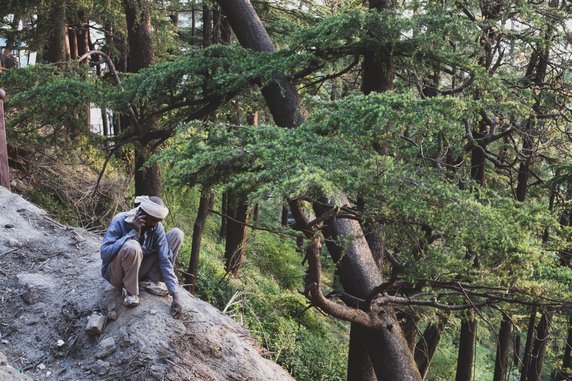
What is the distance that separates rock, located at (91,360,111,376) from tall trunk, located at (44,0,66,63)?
28.1 ft

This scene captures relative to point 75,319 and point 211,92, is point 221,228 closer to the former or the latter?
point 211,92

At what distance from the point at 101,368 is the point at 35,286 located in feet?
5.17

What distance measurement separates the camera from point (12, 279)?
586cm

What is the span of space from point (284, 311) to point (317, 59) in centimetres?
658

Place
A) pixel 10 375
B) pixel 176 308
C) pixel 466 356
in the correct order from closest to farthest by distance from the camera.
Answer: pixel 10 375
pixel 176 308
pixel 466 356

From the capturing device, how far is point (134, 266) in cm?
504

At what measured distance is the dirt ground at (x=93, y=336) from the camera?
4793mm

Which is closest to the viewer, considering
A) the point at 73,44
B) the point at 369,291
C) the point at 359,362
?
the point at 369,291

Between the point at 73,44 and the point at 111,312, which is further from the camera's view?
the point at 73,44

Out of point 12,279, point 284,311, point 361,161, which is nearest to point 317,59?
point 361,161

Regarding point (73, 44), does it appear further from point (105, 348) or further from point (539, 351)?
point (539, 351)

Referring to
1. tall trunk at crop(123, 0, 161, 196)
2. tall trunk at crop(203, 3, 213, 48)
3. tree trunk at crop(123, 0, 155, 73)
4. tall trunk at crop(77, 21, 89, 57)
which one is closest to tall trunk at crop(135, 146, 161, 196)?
tall trunk at crop(123, 0, 161, 196)

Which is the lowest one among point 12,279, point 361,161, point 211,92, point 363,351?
point 363,351

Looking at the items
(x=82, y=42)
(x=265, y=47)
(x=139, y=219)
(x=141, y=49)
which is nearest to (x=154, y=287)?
(x=139, y=219)
